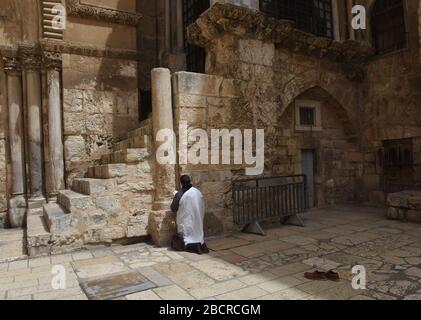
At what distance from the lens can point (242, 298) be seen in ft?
9.63

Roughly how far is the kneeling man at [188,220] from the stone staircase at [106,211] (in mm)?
666

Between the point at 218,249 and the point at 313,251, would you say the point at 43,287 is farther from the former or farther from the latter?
the point at 313,251

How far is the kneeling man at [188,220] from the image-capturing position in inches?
177

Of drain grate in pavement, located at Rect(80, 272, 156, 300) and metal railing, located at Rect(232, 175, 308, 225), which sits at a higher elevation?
metal railing, located at Rect(232, 175, 308, 225)

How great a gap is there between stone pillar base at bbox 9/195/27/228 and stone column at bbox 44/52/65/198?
0.67 m

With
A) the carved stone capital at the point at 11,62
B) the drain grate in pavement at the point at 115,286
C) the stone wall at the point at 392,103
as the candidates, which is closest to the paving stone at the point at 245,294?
the drain grate in pavement at the point at 115,286

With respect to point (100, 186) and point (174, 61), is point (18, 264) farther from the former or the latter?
point (174, 61)

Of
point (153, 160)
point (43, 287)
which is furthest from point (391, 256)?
point (43, 287)

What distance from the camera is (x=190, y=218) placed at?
4.54m

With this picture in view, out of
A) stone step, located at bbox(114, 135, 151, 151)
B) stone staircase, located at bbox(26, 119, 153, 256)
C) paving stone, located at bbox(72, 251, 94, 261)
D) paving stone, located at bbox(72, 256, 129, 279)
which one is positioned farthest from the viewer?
stone step, located at bbox(114, 135, 151, 151)

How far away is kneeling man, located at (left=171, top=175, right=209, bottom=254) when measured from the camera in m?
4.49

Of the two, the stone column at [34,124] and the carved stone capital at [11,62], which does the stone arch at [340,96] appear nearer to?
the stone column at [34,124]

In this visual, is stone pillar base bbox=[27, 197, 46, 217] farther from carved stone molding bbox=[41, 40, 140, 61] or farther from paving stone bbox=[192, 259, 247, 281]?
paving stone bbox=[192, 259, 247, 281]

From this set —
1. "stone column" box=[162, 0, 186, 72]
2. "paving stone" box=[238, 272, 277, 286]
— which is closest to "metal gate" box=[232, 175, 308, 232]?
"paving stone" box=[238, 272, 277, 286]
